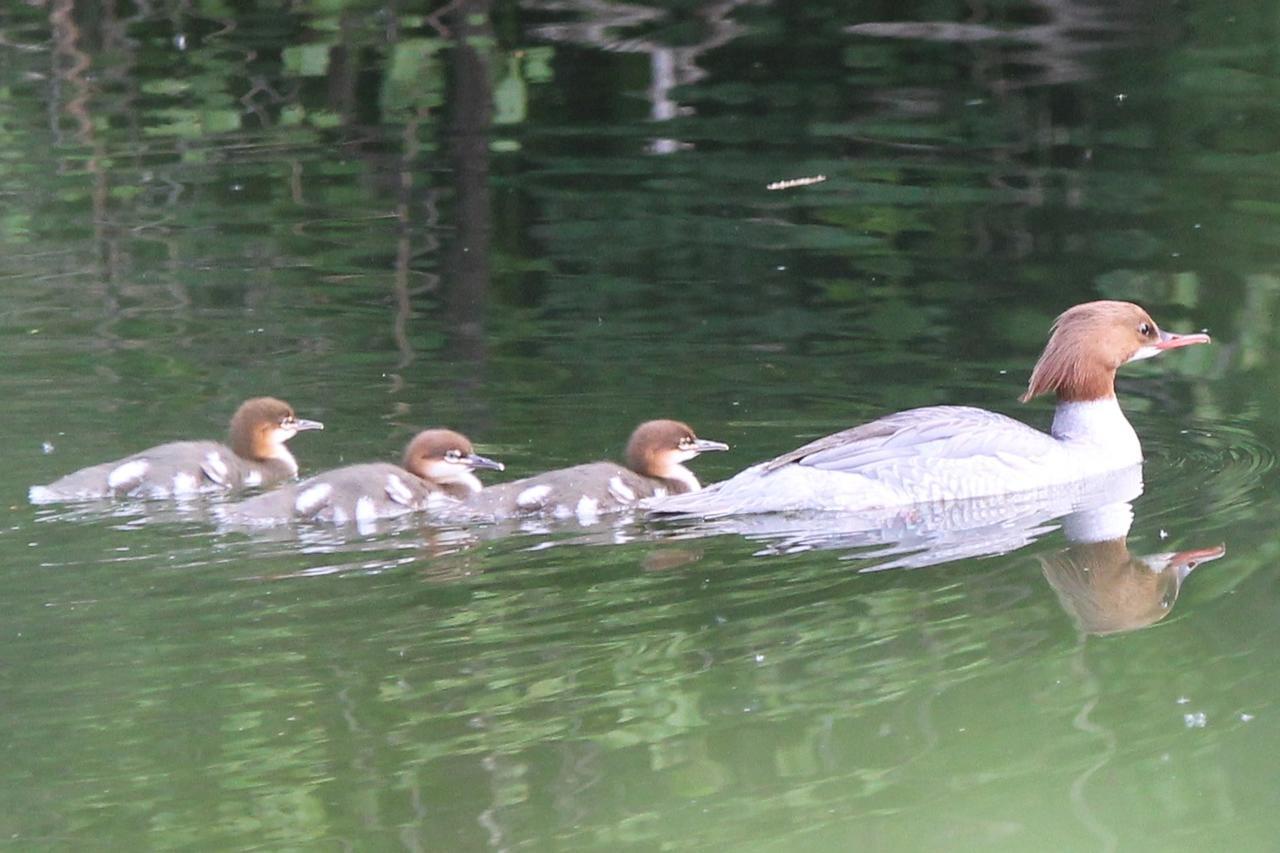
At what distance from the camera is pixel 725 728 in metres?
6.18

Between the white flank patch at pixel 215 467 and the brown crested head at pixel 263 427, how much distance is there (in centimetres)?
27

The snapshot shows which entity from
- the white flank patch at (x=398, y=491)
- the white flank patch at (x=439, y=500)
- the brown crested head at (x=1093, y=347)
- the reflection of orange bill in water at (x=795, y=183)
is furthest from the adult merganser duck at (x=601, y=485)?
the reflection of orange bill in water at (x=795, y=183)

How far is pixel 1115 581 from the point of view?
747cm

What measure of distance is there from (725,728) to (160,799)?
1599 mm

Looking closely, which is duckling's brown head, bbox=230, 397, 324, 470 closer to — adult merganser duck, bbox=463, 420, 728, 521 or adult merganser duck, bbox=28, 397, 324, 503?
adult merganser duck, bbox=28, 397, 324, 503

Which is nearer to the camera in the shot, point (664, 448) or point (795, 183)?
point (664, 448)

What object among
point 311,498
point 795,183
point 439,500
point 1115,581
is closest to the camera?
point 1115,581

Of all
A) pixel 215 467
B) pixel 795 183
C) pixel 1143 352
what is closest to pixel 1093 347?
pixel 1143 352

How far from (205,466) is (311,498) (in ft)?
2.96

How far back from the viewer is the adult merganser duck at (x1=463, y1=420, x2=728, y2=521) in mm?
8305

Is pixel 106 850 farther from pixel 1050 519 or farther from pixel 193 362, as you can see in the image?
pixel 193 362

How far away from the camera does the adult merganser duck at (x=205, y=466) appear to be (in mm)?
8531

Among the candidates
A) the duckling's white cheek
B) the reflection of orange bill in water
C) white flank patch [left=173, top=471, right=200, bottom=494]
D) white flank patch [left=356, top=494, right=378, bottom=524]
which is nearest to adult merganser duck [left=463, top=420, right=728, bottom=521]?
white flank patch [left=356, top=494, right=378, bottom=524]

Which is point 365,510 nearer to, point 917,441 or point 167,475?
point 167,475
